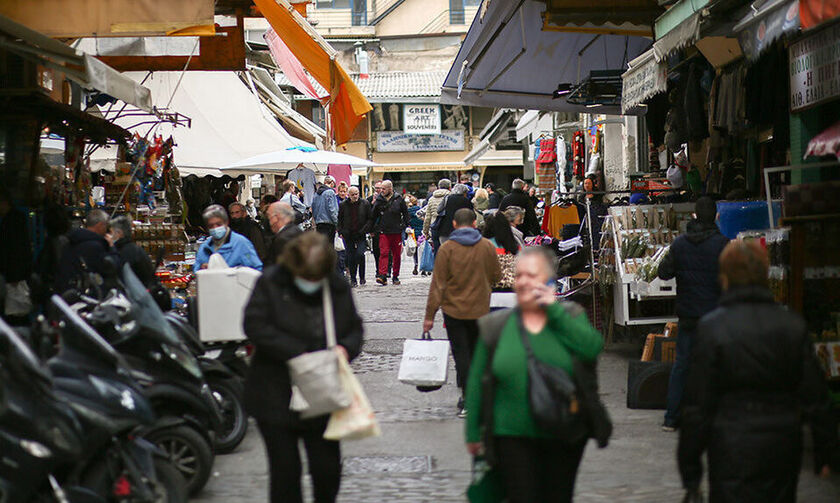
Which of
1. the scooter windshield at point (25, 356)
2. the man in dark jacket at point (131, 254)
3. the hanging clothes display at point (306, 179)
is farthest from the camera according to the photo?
the hanging clothes display at point (306, 179)

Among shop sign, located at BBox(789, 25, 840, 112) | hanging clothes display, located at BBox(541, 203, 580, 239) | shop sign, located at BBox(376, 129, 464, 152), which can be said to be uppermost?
shop sign, located at BBox(376, 129, 464, 152)

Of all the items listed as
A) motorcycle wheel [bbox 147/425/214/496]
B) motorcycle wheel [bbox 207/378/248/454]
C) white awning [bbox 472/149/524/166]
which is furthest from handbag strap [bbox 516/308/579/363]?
white awning [bbox 472/149/524/166]

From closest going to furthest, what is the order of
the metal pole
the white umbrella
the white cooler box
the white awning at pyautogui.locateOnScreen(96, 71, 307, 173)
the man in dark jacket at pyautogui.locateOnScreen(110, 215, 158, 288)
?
1. the white cooler box
2. the man in dark jacket at pyautogui.locateOnScreen(110, 215, 158, 288)
3. the metal pole
4. the white umbrella
5. the white awning at pyautogui.locateOnScreen(96, 71, 307, 173)

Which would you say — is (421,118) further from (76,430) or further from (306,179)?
(76,430)

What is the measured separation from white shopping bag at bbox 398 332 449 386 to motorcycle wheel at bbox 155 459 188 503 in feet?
12.1

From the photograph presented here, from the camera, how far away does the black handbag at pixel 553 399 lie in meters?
4.75

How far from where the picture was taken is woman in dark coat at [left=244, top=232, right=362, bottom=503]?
18.1 feet

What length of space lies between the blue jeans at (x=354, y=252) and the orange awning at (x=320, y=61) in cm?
673

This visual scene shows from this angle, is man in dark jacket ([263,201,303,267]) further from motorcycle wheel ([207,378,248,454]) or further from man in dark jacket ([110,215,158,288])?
motorcycle wheel ([207,378,248,454])

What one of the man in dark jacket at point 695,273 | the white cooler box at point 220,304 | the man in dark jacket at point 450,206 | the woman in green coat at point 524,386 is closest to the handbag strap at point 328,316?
the woman in green coat at point 524,386

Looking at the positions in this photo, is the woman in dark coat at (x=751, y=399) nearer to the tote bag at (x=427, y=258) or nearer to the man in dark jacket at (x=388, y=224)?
the man in dark jacket at (x=388, y=224)

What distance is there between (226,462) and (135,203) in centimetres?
691

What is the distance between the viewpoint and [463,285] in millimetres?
9664

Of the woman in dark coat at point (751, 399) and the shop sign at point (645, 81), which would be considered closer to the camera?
the woman in dark coat at point (751, 399)
